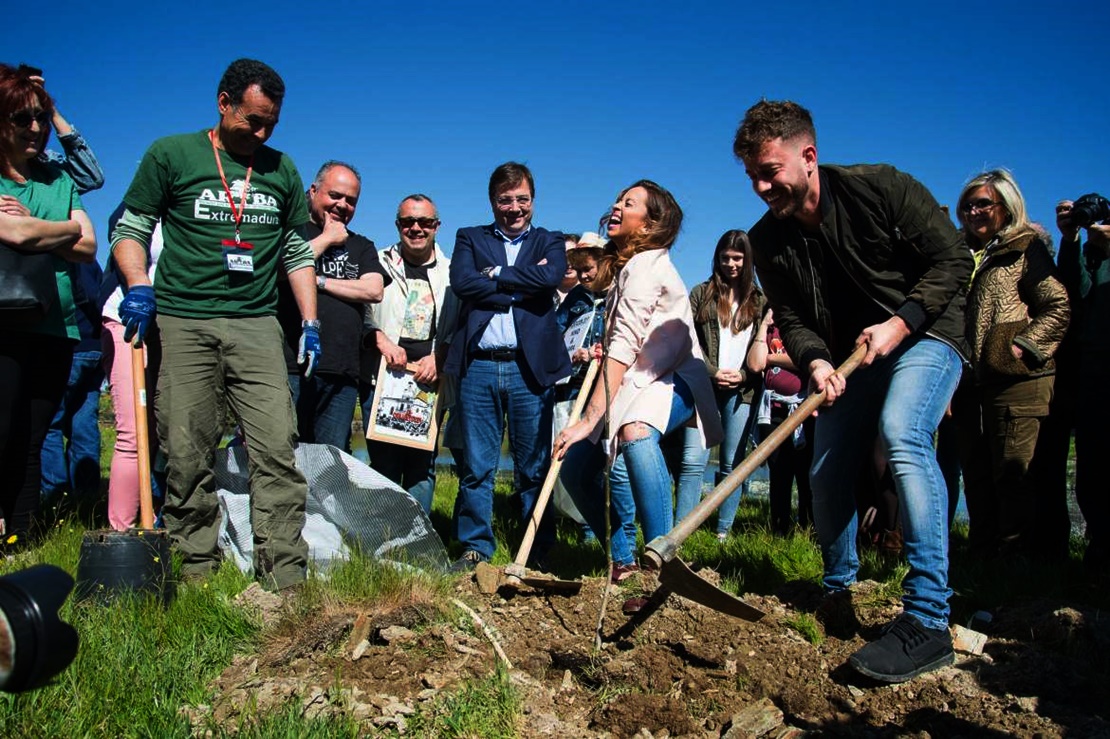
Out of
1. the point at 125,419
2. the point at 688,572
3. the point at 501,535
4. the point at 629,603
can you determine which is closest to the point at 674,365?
the point at 629,603

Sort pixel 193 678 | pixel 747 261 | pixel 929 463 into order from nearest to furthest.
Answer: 1. pixel 193 678
2. pixel 929 463
3. pixel 747 261

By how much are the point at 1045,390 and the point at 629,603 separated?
2.87m

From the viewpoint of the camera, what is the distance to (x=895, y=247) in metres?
3.49

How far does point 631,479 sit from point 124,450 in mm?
2750

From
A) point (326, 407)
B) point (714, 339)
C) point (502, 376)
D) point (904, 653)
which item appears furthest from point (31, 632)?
point (714, 339)

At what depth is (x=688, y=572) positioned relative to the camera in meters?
2.99

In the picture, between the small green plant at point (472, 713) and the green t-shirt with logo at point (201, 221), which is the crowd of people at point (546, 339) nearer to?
the green t-shirt with logo at point (201, 221)

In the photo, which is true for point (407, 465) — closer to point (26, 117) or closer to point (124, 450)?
point (124, 450)

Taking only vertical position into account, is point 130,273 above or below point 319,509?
above

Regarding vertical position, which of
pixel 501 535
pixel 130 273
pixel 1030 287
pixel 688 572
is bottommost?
pixel 501 535

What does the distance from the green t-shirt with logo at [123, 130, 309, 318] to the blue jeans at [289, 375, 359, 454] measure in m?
Result: 1.04

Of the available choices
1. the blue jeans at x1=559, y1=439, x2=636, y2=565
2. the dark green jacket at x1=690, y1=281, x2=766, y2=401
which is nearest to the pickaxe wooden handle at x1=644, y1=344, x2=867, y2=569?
the blue jeans at x1=559, y1=439, x2=636, y2=565

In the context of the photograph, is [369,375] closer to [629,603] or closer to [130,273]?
[130,273]

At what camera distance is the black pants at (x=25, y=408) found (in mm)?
4320
